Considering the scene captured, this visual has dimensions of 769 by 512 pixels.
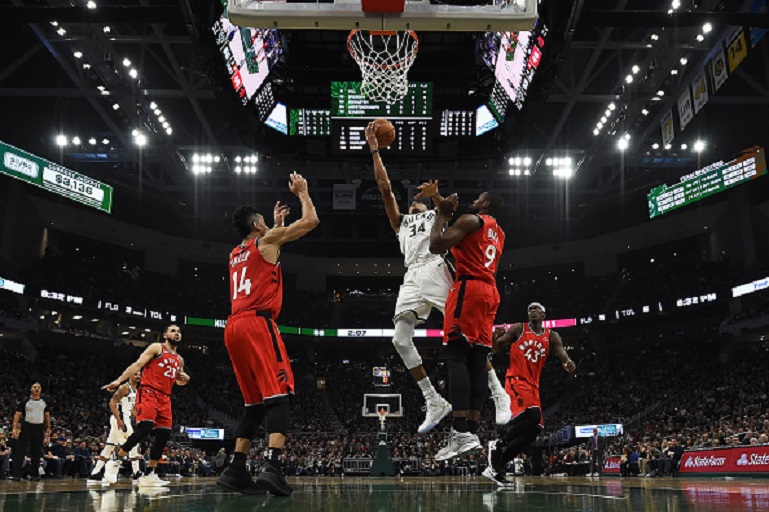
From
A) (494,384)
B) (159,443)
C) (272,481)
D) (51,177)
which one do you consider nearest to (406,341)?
(494,384)

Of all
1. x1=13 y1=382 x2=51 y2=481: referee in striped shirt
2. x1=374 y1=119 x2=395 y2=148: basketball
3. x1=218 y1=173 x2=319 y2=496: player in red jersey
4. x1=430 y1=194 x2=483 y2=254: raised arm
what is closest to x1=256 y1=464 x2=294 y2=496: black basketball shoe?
x1=218 y1=173 x2=319 y2=496: player in red jersey

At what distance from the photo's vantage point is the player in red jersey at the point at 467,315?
226 inches

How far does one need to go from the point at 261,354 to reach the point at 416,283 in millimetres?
1968

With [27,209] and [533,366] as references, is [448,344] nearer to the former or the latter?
[533,366]

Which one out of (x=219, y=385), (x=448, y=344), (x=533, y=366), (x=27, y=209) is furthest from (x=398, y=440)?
(x=448, y=344)

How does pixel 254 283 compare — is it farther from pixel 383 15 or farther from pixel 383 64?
pixel 383 64

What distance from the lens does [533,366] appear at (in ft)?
25.3

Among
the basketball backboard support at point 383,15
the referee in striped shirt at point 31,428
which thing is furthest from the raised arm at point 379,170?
the referee in striped shirt at point 31,428

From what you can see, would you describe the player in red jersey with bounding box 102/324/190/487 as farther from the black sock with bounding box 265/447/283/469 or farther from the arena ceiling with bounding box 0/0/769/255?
the arena ceiling with bounding box 0/0/769/255

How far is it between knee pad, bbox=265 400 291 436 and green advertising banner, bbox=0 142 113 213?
18.1m

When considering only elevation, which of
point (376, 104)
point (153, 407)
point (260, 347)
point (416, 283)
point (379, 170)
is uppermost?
point (376, 104)

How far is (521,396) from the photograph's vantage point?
7512 mm

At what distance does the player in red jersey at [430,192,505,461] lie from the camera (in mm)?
5738

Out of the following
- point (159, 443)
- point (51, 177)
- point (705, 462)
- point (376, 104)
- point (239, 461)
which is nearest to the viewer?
point (239, 461)
